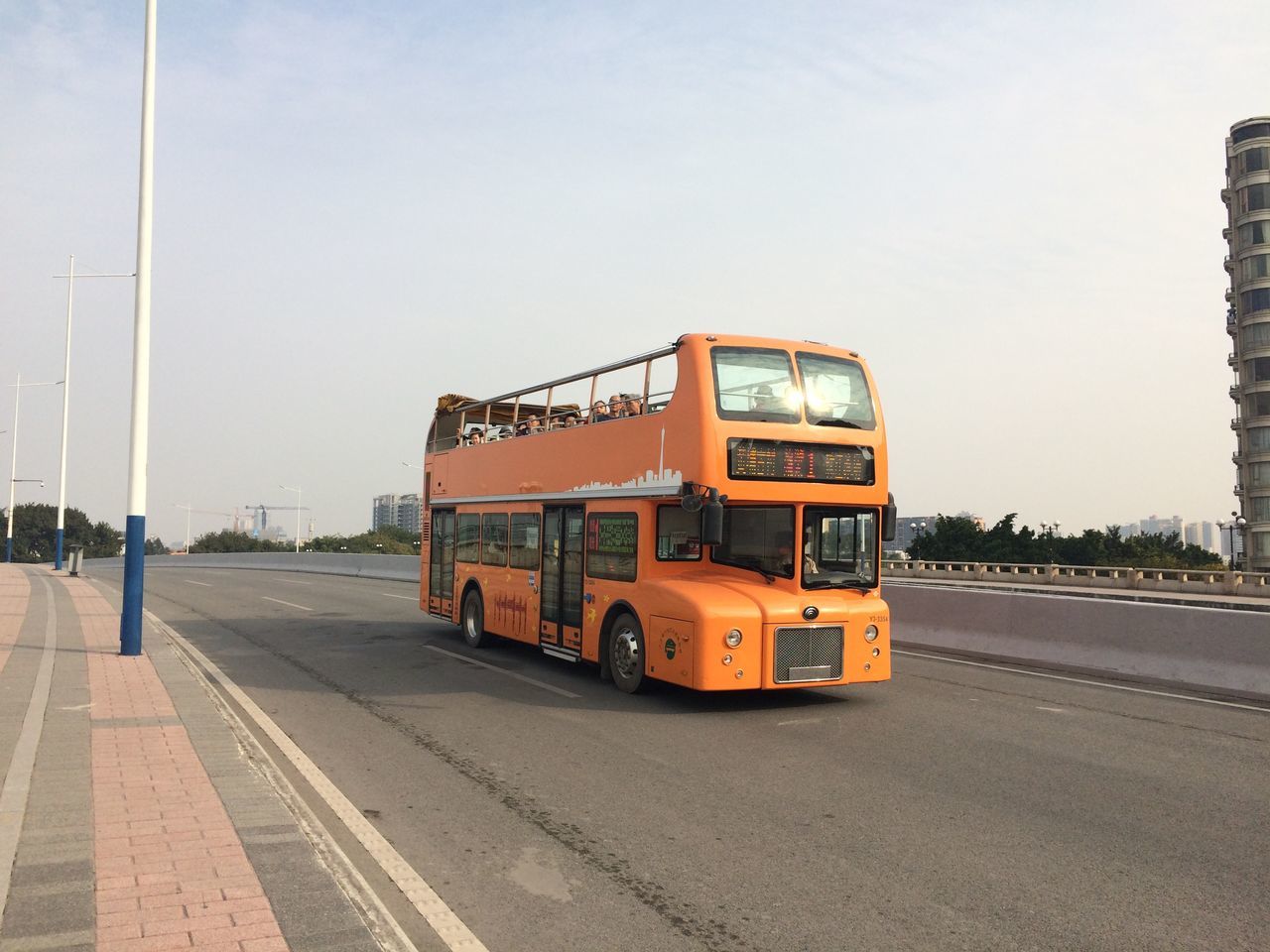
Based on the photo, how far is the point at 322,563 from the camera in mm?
44594

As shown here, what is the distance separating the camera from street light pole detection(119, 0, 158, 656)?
12.6 metres

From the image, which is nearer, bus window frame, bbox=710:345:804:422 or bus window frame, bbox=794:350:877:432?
bus window frame, bbox=710:345:804:422

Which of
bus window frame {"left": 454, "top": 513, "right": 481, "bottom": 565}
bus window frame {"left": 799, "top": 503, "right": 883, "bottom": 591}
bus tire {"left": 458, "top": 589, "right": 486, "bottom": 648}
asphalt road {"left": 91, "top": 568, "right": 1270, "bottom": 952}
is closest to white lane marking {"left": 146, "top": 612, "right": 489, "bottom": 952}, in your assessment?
asphalt road {"left": 91, "top": 568, "right": 1270, "bottom": 952}

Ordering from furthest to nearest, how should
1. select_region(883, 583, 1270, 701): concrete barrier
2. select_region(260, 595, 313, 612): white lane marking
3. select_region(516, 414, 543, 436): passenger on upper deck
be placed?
select_region(260, 595, 313, 612): white lane marking, select_region(516, 414, 543, 436): passenger on upper deck, select_region(883, 583, 1270, 701): concrete barrier

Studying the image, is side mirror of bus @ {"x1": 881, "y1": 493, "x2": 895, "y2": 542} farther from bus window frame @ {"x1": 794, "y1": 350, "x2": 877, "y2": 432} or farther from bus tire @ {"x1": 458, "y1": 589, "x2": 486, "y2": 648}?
bus tire @ {"x1": 458, "y1": 589, "x2": 486, "y2": 648}

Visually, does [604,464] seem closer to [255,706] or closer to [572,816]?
[255,706]

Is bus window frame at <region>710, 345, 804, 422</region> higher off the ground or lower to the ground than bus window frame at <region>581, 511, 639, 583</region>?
higher

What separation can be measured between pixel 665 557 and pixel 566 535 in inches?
88.4

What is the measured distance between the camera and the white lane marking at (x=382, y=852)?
14.5ft

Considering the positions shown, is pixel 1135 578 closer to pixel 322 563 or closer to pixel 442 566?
pixel 322 563

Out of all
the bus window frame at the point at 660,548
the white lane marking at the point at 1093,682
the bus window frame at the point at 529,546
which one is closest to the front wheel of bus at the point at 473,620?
the bus window frame at the point at 529,546

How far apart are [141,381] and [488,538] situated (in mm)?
5193

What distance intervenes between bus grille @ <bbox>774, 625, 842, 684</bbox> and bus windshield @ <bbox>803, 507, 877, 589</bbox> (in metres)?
0.52

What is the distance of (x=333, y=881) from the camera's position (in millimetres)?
4762
